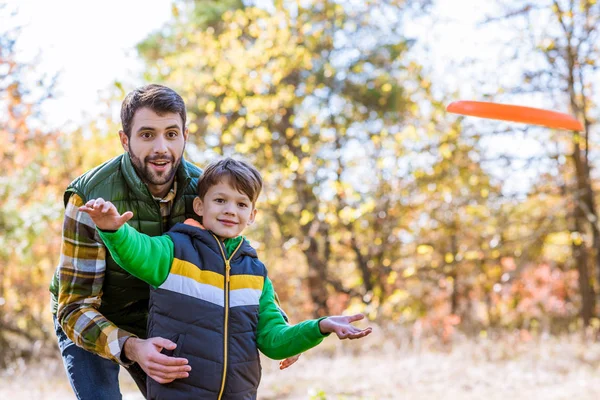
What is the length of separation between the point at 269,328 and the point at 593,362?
18.6ft

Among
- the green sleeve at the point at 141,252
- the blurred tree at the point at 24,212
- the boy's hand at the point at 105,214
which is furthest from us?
the blurred tree at the point at 24,212

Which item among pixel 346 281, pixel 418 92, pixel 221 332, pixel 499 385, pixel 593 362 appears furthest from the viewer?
pixel 346 281

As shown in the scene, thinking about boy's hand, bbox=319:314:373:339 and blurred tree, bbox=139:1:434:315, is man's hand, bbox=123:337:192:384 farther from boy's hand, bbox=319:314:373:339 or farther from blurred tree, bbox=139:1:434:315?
blurred tree, bbox=139:1:434:315

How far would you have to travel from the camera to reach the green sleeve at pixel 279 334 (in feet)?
7.73

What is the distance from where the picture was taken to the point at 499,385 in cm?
613

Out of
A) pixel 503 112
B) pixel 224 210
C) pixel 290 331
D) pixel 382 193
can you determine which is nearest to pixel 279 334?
pixel 290 331

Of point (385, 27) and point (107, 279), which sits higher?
point (385, 27)

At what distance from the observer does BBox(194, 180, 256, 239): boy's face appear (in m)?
2.53

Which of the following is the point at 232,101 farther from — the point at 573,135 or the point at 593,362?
the point at 593,362

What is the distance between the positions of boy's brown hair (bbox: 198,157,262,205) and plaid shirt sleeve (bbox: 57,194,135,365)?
44cm

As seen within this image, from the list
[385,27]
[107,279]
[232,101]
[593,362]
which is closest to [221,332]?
[107,279]

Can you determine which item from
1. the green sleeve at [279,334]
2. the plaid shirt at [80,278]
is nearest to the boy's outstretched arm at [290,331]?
the green sleeve at [279,334]

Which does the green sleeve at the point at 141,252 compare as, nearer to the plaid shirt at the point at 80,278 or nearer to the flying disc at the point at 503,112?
the plaid shirt at the point at 80,278

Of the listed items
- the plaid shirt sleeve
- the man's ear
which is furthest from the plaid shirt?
the man's ear
